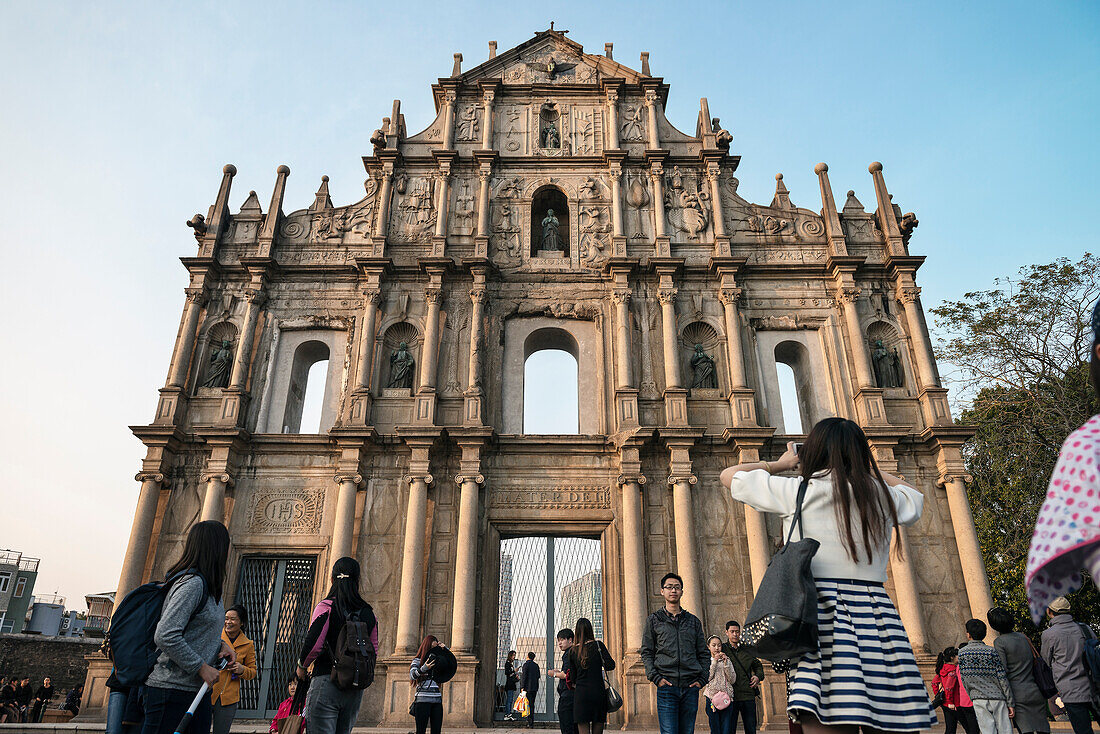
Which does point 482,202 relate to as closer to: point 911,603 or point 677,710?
point 911,603

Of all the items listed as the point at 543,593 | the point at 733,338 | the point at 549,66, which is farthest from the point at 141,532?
the point at 549,66

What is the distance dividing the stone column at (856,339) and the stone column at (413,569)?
31.2 ft

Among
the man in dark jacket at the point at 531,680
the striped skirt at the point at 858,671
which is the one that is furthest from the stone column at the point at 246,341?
the striped skirt at the point at 858,671

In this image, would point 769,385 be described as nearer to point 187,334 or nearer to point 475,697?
point 475,697

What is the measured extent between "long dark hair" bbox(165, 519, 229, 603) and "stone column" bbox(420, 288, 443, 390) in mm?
→ 11405

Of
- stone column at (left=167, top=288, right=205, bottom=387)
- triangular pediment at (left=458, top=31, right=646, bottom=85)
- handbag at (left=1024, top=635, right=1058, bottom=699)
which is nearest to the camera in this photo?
handbag at (left=1024, top=635, right=1058, bottom=699)

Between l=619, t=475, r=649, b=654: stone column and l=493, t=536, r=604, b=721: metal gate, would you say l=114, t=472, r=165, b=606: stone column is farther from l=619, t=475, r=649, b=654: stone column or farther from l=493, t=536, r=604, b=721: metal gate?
l=619, t=475, r=649, b=654: stone column

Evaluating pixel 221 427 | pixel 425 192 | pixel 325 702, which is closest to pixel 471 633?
pixel 221 427

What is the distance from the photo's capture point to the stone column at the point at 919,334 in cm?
1600

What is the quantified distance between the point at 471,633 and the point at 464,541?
66.1 inches

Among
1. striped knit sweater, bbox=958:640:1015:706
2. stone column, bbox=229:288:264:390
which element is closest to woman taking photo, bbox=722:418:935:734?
striped knit sweater, bbox=958:640:1015:706

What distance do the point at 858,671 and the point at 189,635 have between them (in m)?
3.43

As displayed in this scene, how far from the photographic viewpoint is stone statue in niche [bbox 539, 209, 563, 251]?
18219 millimetres

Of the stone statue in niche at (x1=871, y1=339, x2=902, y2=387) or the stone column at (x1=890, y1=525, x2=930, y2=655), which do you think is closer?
the stone column at (x1=890, y1=525, x2=930, y2=655)
